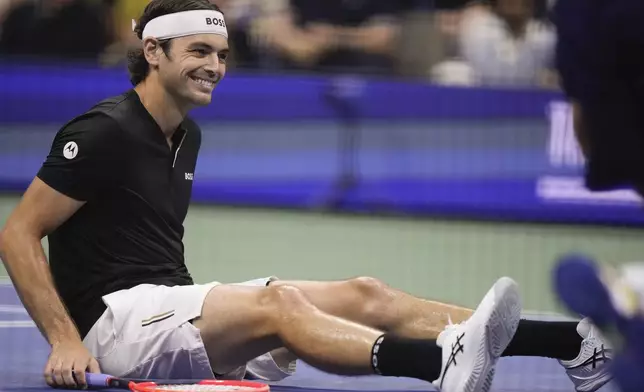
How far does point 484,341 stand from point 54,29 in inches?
272

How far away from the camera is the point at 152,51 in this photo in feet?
16.7

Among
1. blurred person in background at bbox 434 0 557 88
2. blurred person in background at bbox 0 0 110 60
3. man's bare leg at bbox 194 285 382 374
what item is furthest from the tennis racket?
blurred person in background at bbox 0 0 110 60

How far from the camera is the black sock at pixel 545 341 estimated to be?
182 inches

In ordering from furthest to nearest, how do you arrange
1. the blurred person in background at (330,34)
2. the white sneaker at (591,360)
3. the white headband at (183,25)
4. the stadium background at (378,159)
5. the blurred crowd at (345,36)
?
1. the blurred person in background at (330,34)
2. the blurred crowd at (345,36)
3. the stadium background at (378,159)
4. the white headband at (183,25)
5. the white sneaker at (591,360)

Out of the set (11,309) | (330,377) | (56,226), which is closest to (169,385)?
(56,226)

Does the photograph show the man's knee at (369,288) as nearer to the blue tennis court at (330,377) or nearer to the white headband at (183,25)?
the blue tennis court at (330,377)

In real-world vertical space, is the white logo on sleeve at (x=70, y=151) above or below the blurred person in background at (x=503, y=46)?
above

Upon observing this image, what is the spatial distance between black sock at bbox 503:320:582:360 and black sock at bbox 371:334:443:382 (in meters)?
0.53

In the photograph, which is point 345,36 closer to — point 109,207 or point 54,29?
point 54,29

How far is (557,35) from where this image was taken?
278 centimetres

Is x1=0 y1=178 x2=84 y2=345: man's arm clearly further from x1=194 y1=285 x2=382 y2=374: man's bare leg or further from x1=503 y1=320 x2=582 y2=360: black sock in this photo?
x1=503 y1=320 x2=582 y2=360: black sock

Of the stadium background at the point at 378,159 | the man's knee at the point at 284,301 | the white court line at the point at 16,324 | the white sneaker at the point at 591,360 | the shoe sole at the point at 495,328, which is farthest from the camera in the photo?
the stadium background at the point at 378,159

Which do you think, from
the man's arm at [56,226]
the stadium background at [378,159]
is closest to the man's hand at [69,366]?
the man's arm at [56,226]

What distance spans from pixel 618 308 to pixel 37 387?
2628 millimetres
